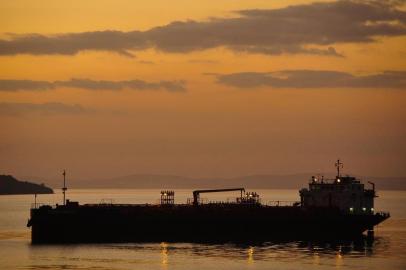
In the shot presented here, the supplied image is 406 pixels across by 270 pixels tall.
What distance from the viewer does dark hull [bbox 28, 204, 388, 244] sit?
114812 millimetres

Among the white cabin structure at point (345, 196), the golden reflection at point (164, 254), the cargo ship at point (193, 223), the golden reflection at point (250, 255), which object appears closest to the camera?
the golden reflection at point (164, 254)

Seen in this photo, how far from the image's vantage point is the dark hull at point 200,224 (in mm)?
114812

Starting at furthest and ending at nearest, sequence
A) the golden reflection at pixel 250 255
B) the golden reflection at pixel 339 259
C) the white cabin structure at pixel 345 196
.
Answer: the white cabin structure at pixel 345 196 → the golden reflection at pixel 250 255 → the golden reflection at pixel 339 259

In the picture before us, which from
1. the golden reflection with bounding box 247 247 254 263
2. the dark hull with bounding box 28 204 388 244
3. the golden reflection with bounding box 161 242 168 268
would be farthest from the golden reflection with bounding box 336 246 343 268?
the golden reflection with bounding box 161 242 168 268

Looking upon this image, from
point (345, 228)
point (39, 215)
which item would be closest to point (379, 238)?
point (345, 228)

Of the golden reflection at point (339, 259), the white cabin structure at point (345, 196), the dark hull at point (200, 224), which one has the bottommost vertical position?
→ the golden reflection at point (339, 259)

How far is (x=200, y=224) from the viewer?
117 m

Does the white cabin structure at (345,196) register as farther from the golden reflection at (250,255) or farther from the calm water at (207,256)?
the golden reflection at (250,255)

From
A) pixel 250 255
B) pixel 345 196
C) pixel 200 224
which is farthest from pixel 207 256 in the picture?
pixel 345 196

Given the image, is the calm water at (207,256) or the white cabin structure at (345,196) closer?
the calm water at (207,256)

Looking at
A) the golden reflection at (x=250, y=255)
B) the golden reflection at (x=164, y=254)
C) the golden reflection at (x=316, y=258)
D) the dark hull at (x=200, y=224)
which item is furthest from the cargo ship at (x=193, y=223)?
the golden reflection at (x=316, y=258)

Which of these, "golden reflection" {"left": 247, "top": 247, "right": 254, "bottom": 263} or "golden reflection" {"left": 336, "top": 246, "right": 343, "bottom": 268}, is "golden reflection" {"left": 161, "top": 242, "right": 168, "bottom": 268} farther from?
"golden reflection" {"left": 336, "top": 246, "right": 343, "bottom": 268}

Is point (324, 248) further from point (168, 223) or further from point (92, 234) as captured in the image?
point (92, 234)

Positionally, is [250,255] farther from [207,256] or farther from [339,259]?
[339,259]
